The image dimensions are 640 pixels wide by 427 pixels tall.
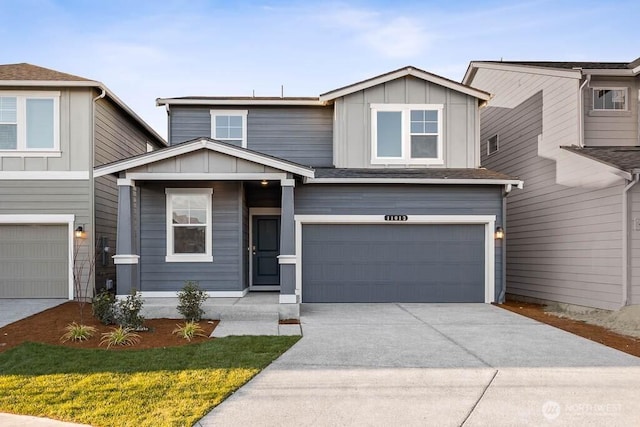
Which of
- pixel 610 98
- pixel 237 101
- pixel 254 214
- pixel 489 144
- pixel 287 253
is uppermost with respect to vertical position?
pixel 237 101

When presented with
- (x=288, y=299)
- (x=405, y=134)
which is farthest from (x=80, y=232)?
(x=405, y=134)

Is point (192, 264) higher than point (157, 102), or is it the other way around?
point (157, 102)

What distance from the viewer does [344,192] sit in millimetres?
11180

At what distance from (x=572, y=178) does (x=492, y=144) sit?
173 inches

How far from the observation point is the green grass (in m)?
4.26

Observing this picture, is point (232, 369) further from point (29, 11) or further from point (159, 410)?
point (29, 11)

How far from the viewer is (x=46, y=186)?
11148 mm

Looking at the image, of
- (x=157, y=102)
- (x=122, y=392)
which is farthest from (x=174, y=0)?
(x=122, y=392)

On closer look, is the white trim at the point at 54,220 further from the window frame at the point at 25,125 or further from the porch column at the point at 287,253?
the porch column at the point at 287,253

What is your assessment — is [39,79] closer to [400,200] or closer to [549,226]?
[400,200]

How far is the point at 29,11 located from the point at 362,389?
14.7m

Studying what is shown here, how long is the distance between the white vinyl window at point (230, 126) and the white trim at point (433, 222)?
3153 mm

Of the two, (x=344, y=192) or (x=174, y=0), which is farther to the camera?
(x=174, y=0)

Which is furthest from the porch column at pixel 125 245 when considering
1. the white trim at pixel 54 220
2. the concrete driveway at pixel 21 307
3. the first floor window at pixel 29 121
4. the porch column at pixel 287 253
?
the first floor window at pixel 29 121
